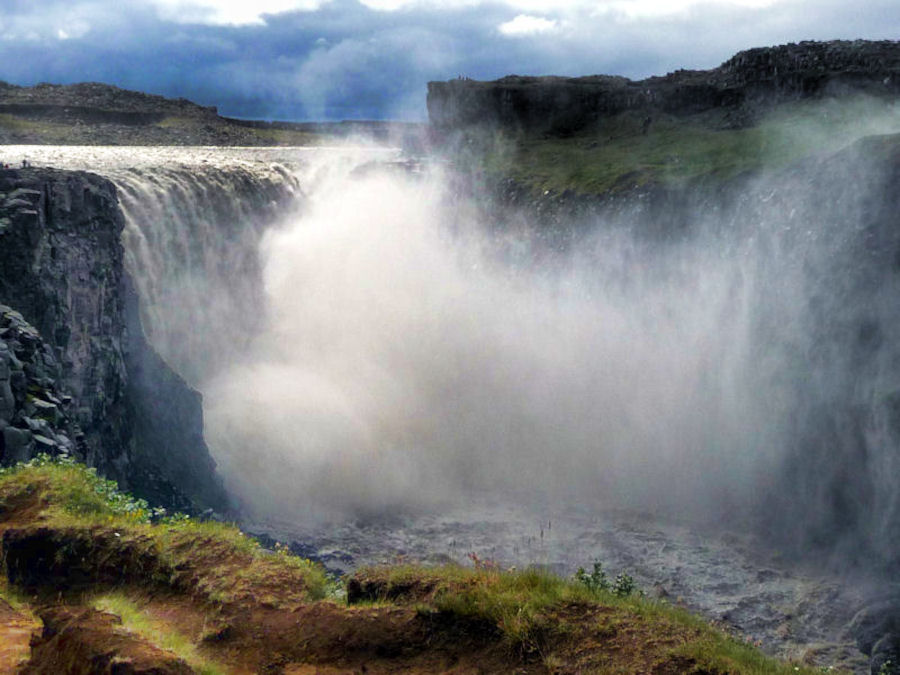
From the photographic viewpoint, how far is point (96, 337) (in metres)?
19.2

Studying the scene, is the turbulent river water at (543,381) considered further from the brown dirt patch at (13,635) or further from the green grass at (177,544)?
the brown dirt patch at (13,635)

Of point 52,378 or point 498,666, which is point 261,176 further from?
point 498,666

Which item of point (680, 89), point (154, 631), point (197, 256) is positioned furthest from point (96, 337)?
point (680, 89)

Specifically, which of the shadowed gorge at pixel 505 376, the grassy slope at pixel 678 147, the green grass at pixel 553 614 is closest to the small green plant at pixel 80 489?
the shadowed gorge at pixel 505 376

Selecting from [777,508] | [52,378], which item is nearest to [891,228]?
[777,508]

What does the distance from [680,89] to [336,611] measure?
127ft

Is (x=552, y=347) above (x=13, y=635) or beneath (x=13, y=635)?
beneath

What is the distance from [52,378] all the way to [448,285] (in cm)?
2167

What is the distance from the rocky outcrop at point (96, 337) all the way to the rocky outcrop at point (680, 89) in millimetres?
28098

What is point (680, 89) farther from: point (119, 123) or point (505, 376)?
point (119, 123)

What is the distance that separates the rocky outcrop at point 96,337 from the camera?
670 inches

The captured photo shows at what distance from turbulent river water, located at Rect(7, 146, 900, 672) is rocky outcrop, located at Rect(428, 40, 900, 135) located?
37.8 feet

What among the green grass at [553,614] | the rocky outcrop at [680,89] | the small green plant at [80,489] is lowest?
the green grass at [553,614]

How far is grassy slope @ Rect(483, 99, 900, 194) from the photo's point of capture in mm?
29594
